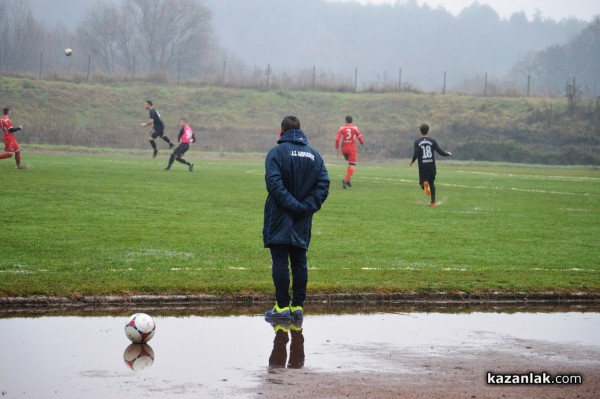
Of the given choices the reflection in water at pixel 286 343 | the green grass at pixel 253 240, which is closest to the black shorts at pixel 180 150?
the green grass at pixel 253 240

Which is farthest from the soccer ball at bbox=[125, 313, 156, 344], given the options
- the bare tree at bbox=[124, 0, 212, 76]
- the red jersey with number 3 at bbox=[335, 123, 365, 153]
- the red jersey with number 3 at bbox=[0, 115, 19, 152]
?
the bare tree at bbox=[124, 0, 212, 76]

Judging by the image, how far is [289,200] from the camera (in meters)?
10.3

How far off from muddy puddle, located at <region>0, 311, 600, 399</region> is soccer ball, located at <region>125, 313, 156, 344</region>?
0.30ft

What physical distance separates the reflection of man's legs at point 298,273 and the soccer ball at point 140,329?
6.63 ft

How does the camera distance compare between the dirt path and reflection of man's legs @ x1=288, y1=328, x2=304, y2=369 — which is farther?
reflection of man's legs @ x1=288, y1=328, x2=304, y2=369

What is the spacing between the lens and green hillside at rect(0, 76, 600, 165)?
65500 millimetres

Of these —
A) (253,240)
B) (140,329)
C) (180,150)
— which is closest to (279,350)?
(140,329)

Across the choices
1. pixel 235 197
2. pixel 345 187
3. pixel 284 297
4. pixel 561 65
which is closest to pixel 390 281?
pixel 284 297

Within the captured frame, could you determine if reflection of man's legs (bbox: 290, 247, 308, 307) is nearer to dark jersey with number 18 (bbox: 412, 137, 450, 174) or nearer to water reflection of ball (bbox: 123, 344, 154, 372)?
water reflection of ball (bbox: 123, 344, 154, 372)

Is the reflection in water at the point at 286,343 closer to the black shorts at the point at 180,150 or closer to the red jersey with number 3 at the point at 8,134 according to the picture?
the red jersey with number 3 at the point at 8,134

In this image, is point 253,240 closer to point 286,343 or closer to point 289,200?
point 289,200

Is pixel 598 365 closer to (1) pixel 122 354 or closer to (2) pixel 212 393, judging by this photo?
(2) pixel 212 393

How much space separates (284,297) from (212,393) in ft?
11.2

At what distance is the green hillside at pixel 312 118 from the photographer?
215 feet
